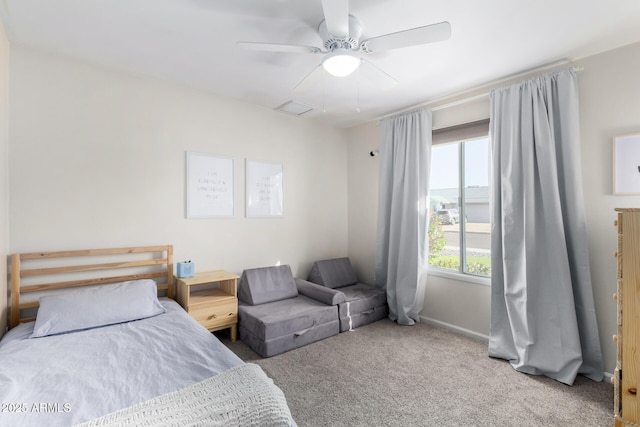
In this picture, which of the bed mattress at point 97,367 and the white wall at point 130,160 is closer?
the bed mattress at point 97,367

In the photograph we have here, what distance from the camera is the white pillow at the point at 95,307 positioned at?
209 centimetres

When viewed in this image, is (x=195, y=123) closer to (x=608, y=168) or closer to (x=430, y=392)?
(x=430, y=392)

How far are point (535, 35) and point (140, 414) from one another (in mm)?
3172

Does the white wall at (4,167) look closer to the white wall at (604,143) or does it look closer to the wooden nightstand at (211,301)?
the wooden nightstand at (211,301)

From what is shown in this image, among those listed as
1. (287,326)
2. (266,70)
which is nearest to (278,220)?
(287,326)

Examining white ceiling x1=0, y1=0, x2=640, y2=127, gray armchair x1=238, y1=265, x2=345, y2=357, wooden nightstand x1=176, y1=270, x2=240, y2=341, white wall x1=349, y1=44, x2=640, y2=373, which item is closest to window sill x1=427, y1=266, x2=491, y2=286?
white wall x1=349, y1=44, x2=640, y2=373

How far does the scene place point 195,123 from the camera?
3.13 m

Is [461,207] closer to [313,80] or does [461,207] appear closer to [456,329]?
[456,329]

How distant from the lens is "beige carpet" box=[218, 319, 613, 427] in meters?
1.95

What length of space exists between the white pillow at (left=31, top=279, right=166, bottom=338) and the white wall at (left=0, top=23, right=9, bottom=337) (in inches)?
12.3

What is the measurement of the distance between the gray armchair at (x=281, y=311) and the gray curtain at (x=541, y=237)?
157cm

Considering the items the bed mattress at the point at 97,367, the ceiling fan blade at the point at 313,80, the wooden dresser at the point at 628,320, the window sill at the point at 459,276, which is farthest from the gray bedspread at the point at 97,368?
the window sill at the point at 459,276

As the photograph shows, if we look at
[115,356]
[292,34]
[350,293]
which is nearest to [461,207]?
[350,293]

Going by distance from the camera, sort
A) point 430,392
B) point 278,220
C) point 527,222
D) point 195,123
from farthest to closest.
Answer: point 278,220
point 195,123
point 527,222
point 430,392
